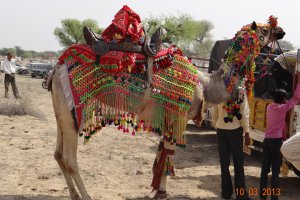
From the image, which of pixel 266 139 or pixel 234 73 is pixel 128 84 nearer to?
pixel 234 73

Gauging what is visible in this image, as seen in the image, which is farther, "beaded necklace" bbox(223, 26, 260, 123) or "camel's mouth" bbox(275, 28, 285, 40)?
"camel's mouth" bbox(275, 28, 285, 40)

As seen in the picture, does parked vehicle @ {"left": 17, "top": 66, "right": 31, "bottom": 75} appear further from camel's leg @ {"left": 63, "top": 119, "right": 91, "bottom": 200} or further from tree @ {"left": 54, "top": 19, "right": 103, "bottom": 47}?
camel's leg @ {"left": 63, "top": 119, "right": 91, "bottom": 200}

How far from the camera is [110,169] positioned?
6.43 m

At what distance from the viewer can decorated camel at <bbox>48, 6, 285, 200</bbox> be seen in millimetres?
4402

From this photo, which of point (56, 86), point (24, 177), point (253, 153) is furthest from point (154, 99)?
point (253, 153)

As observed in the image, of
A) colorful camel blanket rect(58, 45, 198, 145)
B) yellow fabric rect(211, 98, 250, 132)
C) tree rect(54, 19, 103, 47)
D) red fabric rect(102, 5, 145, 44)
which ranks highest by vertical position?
tree rect(54, 19, 103, 47)

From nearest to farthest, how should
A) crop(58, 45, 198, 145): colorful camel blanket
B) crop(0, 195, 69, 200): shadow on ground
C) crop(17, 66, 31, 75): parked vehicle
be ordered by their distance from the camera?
crop(58, 45, 198, 145): colorful camel blanket
crop(0, 195, 69, 200): shadow on ground
crop(17, 66, 31, 75): parked vehicle

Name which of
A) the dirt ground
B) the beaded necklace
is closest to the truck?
the dirt ground

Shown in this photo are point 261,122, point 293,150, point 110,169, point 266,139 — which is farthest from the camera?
point 261,122

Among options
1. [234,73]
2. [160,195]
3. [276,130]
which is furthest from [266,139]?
[160,195]

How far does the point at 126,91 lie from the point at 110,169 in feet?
7.82

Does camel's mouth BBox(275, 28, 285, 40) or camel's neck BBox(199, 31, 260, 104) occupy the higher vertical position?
camel's mouth BBox(275, 28, 285, 40)

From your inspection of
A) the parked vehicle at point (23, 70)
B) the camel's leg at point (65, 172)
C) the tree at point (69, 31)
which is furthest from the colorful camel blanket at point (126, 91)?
the tree at point (69, 31)

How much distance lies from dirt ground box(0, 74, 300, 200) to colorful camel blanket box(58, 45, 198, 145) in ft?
3.86
